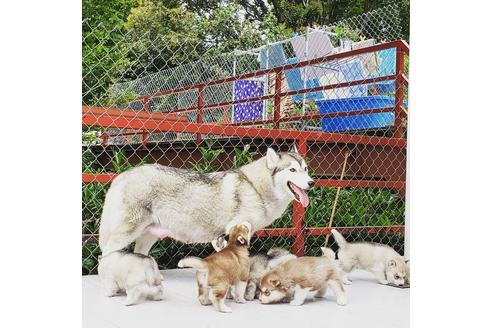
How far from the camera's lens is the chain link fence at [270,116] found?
339cm

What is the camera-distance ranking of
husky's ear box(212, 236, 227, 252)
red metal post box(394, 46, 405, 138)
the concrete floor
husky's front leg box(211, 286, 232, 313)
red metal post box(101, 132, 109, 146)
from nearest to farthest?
the concrete floor, husky's front leg box(211, 286, 232, 313), husky's ear box(212, 236, 227, 252), red metal post box(101, 132, 109, 146), red metal post box(394, 46, 405, 138)

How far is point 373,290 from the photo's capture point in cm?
305

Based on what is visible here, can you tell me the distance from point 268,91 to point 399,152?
1.15 meters

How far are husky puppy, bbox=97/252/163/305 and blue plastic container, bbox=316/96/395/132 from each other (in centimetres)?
226

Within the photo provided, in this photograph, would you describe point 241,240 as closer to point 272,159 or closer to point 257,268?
point 257,268

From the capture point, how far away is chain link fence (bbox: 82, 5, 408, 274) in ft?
11.1

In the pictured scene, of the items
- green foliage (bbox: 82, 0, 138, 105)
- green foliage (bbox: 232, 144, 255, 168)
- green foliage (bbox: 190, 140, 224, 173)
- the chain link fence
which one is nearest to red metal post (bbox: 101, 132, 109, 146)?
the chain link fence

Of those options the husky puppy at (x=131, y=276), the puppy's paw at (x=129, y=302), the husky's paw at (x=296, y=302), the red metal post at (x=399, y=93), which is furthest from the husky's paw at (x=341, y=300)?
the red metal post at (x=399, y=93)

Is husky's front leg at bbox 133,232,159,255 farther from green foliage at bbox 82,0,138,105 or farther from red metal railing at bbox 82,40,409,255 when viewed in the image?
green foliage at bbox 82,0,138,105

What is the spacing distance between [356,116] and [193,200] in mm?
2076

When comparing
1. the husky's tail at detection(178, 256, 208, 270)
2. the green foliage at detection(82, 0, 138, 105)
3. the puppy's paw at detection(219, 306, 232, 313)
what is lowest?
the puppy's paw at detection(219, 306, 232, 313)

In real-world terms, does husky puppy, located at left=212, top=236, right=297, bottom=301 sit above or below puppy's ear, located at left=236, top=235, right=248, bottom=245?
below

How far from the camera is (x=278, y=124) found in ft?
14.4

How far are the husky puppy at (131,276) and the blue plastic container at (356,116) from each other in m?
2.26
